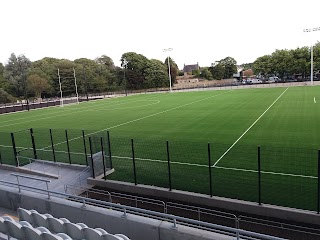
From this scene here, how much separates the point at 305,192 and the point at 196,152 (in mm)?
6578

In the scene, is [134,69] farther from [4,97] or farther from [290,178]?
[290,178]

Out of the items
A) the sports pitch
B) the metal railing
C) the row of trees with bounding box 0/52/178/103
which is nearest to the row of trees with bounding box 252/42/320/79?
the row of trees with bounding box 0/52/178/103

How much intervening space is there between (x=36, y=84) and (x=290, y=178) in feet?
256

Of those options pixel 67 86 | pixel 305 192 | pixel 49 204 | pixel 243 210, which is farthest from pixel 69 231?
pixel 67 86

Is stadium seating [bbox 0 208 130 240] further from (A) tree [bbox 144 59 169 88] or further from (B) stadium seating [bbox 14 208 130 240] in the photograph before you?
(A) tree [bbox 144 59 169 88]

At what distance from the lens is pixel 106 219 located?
7.46 metres

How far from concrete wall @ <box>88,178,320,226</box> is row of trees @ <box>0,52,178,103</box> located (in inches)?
2923

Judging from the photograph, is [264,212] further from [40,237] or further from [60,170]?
[60,170]

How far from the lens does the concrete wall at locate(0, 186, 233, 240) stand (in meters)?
6.36

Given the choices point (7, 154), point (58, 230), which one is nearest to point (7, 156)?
point (7, 154)

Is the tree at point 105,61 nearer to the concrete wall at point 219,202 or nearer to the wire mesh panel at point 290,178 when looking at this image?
the wire mesh panel at point 290,178

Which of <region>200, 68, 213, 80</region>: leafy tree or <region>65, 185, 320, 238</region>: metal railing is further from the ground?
<region>200, 68, 213, 80</region>: leafy tree

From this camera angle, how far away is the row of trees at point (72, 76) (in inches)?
3346

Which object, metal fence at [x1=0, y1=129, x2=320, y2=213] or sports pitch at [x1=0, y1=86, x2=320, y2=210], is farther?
sports pitch at [x1=0, y1=86, x2=320, y2=210]
